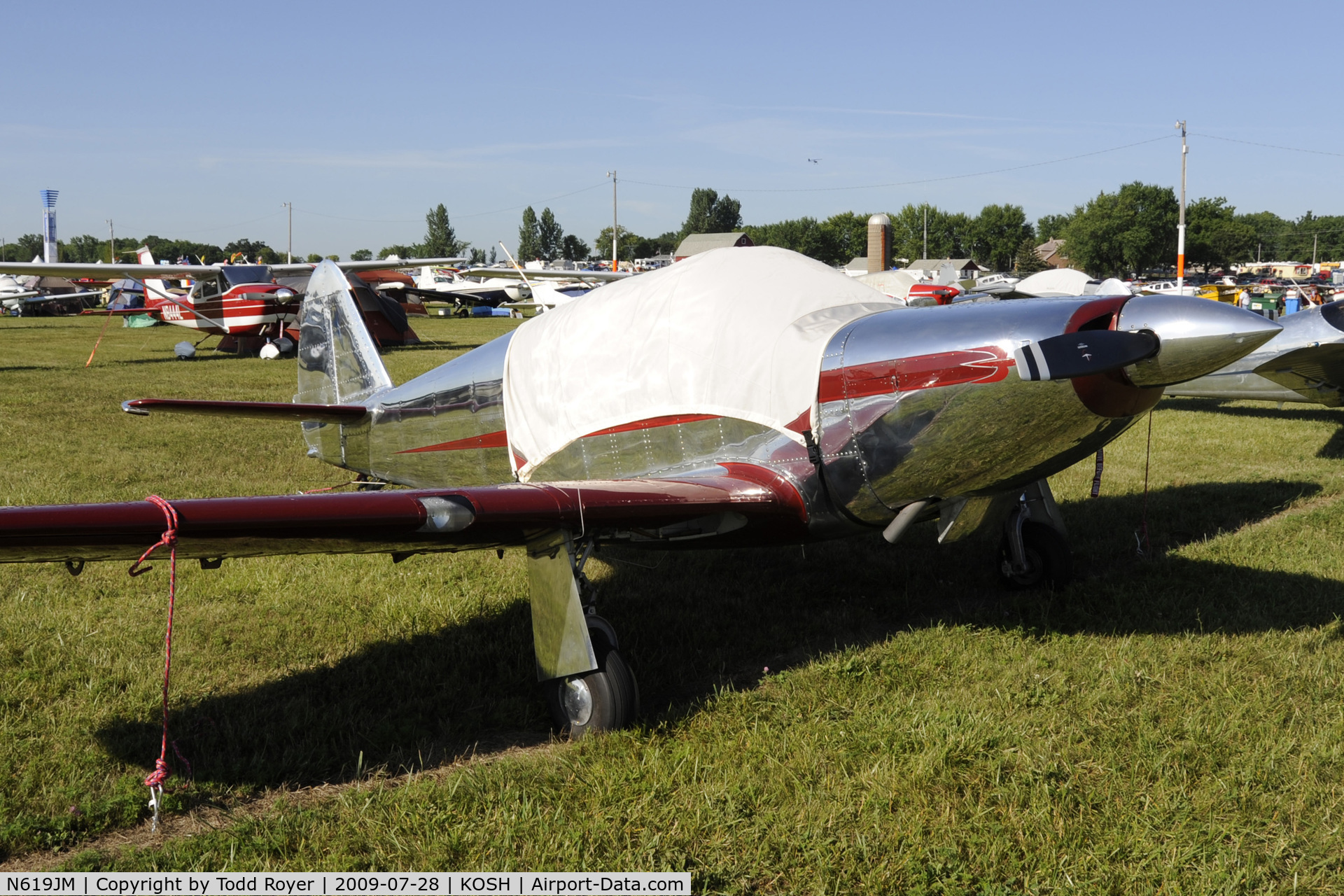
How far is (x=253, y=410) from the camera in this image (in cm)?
602

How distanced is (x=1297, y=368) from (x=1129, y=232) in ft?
348

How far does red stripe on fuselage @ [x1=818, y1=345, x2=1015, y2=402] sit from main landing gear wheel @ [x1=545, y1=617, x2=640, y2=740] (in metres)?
1.41

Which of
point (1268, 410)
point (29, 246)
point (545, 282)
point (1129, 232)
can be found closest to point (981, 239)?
point (1129, 232)

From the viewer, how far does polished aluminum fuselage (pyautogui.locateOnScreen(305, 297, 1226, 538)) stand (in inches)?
138

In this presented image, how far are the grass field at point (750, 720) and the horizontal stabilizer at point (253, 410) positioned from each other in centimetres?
99

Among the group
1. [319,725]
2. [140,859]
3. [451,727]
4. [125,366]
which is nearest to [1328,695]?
[451,727]

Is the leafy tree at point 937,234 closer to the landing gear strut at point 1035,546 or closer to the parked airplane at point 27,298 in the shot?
the parked airplane at point 27,298

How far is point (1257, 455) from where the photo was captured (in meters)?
10.3

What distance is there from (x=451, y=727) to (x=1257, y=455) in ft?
32.4

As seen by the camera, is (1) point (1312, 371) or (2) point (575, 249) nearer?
(1) point (1312, 371)

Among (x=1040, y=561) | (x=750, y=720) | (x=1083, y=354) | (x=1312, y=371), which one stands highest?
(x=1083, y=354)

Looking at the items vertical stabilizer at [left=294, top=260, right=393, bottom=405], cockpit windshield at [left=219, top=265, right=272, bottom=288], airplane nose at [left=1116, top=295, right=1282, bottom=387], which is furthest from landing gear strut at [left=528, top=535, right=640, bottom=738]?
cockpit windshield at [left=219, top=265, right=272, bottom=288]

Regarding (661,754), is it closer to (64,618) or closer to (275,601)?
(275,601)

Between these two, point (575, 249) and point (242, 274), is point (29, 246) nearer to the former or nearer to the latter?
point (575, 249)
